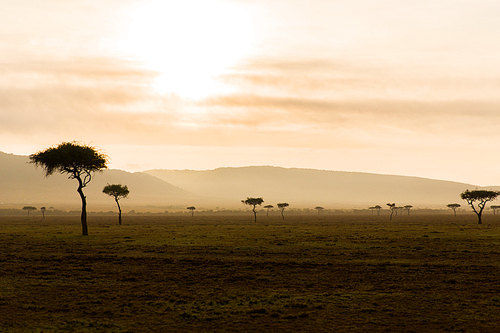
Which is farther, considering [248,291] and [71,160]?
[71,160]

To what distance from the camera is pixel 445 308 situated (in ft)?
51.8

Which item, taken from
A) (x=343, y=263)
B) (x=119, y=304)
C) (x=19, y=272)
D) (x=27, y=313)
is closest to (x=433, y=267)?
(x=343, y=263)

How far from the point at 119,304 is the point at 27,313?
10.1 feet

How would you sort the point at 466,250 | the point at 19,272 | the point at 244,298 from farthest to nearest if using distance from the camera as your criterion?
the point at 466,250 < the point at 19,272 < the point at 244,298

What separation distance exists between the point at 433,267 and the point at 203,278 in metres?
13.3

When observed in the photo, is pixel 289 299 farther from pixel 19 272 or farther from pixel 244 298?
pixel 19 272

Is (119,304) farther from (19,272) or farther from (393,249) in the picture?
(393,249)

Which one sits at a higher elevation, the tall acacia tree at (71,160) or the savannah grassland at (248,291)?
the tall acacia tree at (71,160)

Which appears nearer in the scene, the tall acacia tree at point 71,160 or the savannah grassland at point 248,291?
the savannah grassland at point 248,291

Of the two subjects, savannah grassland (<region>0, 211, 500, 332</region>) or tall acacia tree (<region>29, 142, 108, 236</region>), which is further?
tall acacia tree (<region>29, 142, 108, 236</region>)

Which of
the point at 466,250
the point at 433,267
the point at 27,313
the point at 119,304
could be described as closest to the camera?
the point at 27,313

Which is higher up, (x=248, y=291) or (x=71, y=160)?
(x=71, y=160)

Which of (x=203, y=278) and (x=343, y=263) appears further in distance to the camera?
(x=343, y=263)

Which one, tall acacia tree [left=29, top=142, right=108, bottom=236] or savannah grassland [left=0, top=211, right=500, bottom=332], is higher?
tall acacia tree [left=29, top=142, right=108, bottom=236]
